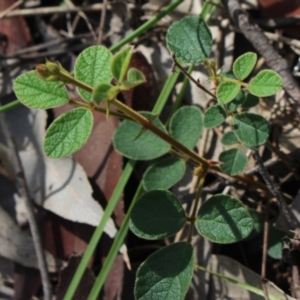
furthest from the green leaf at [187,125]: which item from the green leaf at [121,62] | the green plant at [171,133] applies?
the green leaf at [121,62]

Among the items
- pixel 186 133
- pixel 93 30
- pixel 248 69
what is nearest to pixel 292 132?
pixel 186 133

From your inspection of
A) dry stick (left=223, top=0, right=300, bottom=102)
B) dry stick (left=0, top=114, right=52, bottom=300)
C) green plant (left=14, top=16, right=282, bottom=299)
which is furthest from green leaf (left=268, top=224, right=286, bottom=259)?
dry stick (left=0, top=114, right=52, bottom=300)

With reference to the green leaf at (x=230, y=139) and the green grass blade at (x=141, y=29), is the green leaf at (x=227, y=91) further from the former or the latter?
the green grass blade at (x=141, y=29)

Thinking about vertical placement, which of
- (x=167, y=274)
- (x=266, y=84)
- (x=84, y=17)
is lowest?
(x=167, y=274)

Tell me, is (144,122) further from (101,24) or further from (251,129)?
(101,24)

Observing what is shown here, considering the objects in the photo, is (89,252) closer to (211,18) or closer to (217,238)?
(217,238)

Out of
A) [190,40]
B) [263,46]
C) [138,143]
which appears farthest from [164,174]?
[263,46]

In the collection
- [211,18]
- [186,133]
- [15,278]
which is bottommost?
[15,278]
